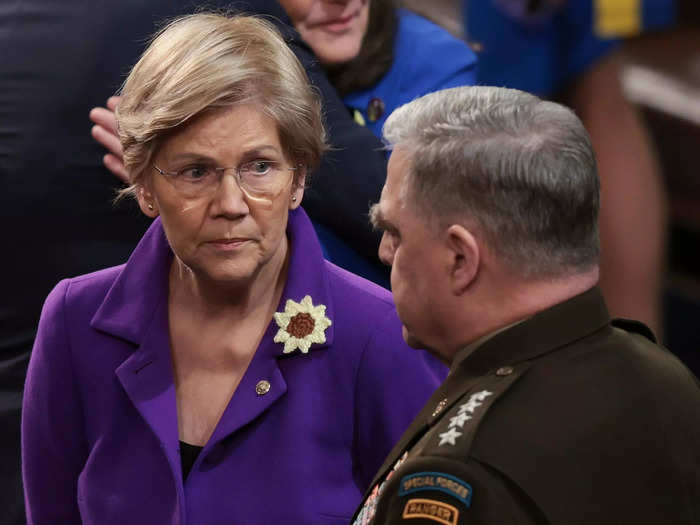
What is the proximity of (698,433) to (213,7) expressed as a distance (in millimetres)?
1315

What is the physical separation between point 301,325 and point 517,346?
573 mm

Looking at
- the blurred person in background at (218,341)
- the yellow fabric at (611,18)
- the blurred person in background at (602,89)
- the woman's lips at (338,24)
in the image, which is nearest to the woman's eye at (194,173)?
the blurred person in background at (218,341)

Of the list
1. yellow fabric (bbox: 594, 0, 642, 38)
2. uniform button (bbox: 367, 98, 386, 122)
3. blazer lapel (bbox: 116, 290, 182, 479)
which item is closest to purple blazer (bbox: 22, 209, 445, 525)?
blazer lapel (bbox: 116, 290, 182, 479)

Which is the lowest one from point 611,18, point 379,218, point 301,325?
point 611,18

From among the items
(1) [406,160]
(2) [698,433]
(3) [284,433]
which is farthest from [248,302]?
(2) [698,433]

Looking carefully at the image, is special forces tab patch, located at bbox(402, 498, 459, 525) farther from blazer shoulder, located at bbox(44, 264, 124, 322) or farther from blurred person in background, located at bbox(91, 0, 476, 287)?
blurred person in background, located at bbox(91, 0, 476, 287)

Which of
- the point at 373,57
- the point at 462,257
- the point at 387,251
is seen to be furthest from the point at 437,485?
the point at 373,57

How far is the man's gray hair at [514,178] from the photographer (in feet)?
5.70

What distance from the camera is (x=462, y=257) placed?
179 cm

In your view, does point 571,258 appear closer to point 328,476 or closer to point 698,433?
point 698,433

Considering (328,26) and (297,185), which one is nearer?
(297,185)

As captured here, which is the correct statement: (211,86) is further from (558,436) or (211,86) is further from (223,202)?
(558,436)

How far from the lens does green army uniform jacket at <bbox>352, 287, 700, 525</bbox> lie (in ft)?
5.29

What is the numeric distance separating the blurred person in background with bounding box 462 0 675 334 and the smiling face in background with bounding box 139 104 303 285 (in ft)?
6.16
